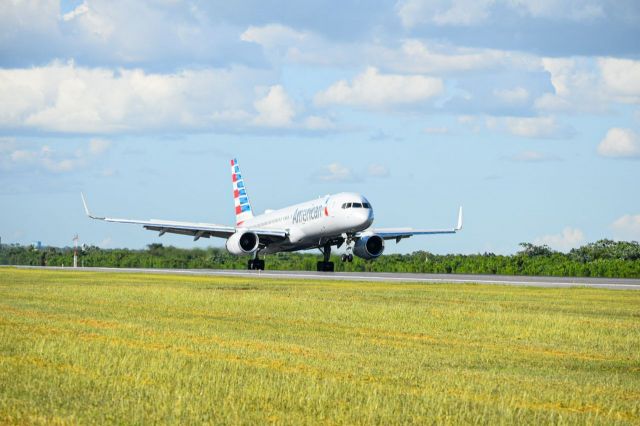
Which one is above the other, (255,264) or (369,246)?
(369,246)

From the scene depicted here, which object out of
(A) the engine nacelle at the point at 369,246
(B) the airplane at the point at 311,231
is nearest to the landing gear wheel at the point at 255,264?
(B) the airplane at the point at 311,231

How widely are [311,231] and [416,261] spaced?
21569mm

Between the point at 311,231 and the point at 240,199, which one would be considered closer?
the point at 311,231

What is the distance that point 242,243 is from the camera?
66.4 metres

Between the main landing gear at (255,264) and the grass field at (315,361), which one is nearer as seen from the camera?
the grass field at (315,361)

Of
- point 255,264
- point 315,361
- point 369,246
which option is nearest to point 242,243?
point 255,264

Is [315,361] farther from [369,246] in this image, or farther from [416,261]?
[416,261]

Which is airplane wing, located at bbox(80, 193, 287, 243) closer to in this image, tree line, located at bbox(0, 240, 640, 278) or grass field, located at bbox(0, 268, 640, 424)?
tree line, located at bbox(0, 240, 640, 278)

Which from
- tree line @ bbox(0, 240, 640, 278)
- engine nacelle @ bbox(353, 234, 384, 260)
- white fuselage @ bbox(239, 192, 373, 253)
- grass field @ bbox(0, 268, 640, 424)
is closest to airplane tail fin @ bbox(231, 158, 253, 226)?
tree line @ bbox(0, 240, 640, 278)

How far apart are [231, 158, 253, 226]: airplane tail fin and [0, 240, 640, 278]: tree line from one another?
123 inches

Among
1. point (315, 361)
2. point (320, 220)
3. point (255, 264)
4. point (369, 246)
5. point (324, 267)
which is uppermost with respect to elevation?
point (320, 220)

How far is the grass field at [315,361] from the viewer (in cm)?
1275

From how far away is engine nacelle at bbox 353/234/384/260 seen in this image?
216 ft

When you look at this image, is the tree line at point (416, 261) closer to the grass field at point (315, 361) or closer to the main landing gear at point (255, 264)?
the main landing gear at point (255, 264)
